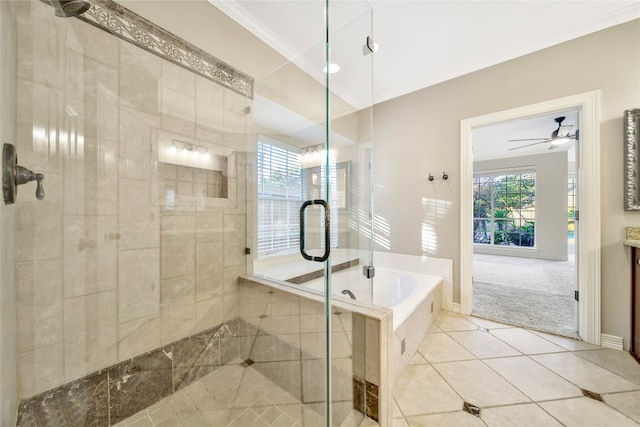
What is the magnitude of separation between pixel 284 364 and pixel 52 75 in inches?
71.8

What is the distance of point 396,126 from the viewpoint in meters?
2.87

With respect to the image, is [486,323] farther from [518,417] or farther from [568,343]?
[518,417]

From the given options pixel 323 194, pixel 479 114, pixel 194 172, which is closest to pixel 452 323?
pixel 323 194

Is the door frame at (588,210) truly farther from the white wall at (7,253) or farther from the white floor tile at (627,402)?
the white wall at (7,253)

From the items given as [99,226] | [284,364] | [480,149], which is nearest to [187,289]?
[99,226]

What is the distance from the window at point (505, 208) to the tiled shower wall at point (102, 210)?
6480mm

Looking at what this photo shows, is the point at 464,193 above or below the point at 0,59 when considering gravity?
below

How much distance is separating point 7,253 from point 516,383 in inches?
98.3

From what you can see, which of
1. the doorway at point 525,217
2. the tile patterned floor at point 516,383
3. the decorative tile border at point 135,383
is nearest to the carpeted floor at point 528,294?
the doorway at point 525,217

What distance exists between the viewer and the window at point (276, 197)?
1.79 m

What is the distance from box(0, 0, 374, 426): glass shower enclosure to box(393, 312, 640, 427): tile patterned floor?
48 centimetres

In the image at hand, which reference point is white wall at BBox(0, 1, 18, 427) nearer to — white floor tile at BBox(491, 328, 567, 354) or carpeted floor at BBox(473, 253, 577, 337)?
white floor tile at BBox(491, 328, 567, 354)

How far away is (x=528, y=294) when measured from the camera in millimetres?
2967

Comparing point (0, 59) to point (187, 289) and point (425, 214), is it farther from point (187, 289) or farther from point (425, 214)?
point (425, 214)
